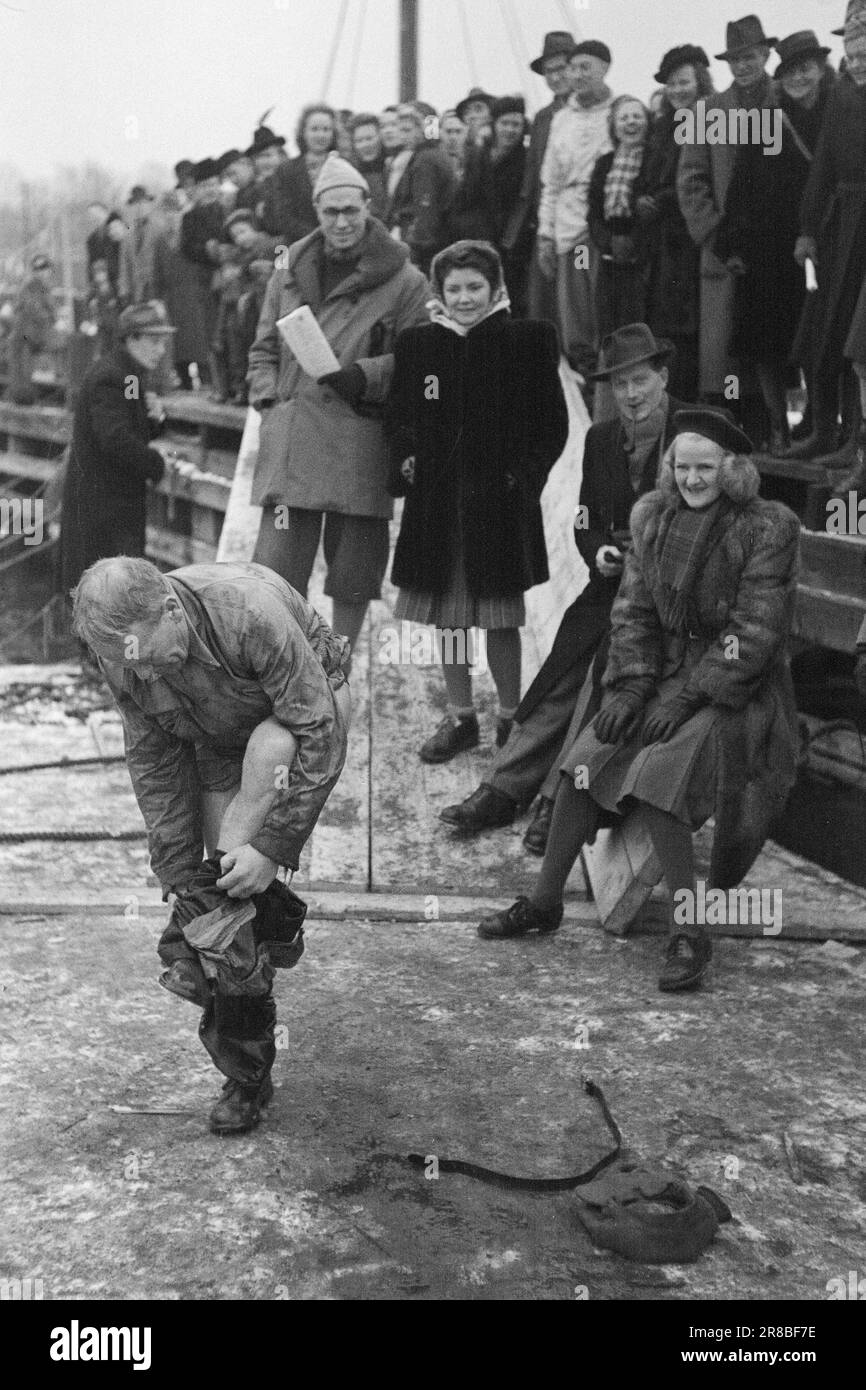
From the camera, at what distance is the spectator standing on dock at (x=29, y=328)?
795 inches

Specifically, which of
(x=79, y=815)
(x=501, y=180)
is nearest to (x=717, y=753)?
(x=79, y=815)

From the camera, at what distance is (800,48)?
7.70m

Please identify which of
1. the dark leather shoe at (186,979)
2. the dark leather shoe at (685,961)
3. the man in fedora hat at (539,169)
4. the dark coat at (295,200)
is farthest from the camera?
the dark coat at (295,200)

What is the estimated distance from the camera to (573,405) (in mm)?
9039

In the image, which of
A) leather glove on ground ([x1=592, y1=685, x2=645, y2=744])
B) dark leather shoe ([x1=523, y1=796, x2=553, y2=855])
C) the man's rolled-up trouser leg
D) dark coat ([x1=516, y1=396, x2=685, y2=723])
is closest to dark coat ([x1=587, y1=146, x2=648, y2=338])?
dark coat ([x1=516, y1=396, x2=685, y2=723])

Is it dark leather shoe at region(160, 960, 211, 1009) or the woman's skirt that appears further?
the woman's skirt

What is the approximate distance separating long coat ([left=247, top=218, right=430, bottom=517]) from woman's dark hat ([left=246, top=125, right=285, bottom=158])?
616 centimetres

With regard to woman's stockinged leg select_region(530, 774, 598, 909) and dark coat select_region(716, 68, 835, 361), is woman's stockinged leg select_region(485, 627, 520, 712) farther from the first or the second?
dark coat select_region(716, 68, 835, 361)

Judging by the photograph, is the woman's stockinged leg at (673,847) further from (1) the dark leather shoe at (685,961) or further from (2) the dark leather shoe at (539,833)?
(2) the dark leather shoe at (539,833)

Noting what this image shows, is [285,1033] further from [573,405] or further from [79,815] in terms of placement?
[573,405]

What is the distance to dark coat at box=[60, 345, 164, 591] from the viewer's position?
8.56 meters

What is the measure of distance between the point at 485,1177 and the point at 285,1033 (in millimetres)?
924

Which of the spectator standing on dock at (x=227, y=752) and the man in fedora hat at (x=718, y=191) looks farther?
the man in fedora hat at (x=718, y=191)

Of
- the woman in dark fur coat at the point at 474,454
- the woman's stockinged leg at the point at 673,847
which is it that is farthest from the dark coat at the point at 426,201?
the woman's stockinged leg at the point at 673,847
